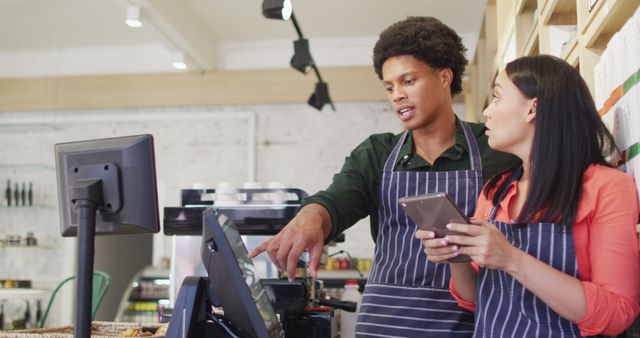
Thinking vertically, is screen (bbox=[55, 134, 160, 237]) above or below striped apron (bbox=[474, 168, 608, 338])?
above

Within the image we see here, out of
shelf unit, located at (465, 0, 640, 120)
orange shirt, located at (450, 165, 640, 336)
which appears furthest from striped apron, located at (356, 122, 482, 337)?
orange shirt, located at (450, 165, 640, 336)

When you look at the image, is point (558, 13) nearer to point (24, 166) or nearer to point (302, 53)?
point (302, 53)

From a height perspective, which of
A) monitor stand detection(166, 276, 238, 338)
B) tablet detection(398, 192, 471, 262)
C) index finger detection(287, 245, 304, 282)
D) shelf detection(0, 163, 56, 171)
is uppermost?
shelf detection(0, 163, 56, 171)

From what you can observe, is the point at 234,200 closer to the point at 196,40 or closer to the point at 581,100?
the point at 581,100

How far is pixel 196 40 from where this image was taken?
258 inches

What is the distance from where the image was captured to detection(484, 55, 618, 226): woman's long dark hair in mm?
1322

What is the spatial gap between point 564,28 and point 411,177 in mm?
980

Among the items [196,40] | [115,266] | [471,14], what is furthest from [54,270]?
[471,14]

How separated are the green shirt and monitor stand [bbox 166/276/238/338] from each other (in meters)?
0.45

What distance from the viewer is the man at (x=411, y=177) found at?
1.80 meters

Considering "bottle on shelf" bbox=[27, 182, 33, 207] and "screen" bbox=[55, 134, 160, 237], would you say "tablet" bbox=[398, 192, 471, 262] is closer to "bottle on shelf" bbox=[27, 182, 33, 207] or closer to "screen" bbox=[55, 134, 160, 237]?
"screen" bbox=[55, 134, 160, 237]

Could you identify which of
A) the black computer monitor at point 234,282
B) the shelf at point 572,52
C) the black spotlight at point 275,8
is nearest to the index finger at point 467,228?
the black computer monitor at point 234,282

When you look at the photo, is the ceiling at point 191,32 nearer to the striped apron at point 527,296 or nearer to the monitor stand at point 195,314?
the monitor stand at point 195,314

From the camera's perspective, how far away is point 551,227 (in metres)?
1.33
